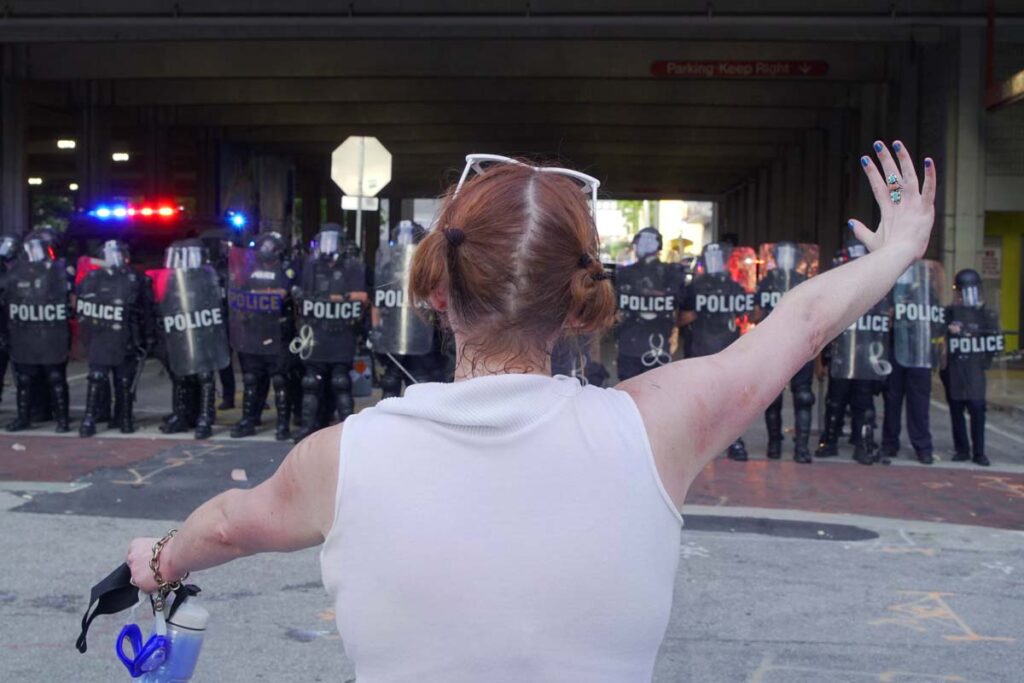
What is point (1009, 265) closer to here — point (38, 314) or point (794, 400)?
point (794, 400)

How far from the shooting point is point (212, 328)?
12.6m

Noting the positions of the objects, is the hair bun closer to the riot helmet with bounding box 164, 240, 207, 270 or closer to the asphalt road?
the asphalt road

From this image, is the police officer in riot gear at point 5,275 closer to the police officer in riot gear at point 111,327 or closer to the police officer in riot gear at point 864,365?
the police officer in riot gear at point 111,327

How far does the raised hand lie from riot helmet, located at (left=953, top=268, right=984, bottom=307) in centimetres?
1027

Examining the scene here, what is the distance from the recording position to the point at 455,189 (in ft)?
6.29

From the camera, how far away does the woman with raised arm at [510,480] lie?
166 cm

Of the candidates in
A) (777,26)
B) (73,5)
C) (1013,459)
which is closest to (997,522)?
(1013,459)

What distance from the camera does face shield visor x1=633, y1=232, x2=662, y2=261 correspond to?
467 inches

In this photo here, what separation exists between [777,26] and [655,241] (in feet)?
26.1

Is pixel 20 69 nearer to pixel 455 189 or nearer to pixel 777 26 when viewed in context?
pixel 777 26

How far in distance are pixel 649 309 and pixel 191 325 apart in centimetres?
446

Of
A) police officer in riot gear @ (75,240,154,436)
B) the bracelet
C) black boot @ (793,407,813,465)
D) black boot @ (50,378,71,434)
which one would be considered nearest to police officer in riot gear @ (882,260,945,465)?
black boot @ (793,407,813,465)

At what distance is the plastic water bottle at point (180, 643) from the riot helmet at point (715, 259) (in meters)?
10.1

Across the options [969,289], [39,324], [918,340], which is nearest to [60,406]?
[39,324]
